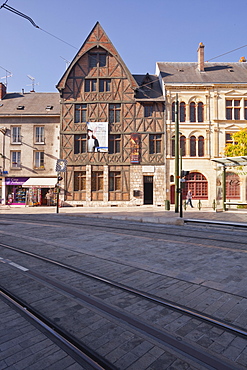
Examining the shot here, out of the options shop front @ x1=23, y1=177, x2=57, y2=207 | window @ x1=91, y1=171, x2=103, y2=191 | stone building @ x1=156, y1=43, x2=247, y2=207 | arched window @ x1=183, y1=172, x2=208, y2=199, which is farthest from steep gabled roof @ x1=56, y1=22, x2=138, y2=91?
arched window @ x1=183, y1=172, x2=208, y2=199

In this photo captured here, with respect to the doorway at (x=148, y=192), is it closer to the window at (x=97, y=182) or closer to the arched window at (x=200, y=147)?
the window at (x=97, y=182)

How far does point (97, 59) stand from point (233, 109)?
46.5 feet

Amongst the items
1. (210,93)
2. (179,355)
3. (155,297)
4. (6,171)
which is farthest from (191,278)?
(6,171)

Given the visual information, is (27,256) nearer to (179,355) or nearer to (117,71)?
(179,355)

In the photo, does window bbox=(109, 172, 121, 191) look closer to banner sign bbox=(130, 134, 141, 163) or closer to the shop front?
banner sign bbox=(130, 134, 141, 163)

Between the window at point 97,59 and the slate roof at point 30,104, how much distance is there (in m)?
5.70

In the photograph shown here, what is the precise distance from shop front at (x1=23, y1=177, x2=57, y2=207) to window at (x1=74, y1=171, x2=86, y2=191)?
7.13ft

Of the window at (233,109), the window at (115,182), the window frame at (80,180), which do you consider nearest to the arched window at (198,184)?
the window at (233,109)

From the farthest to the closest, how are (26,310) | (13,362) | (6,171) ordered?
(6,171) → (26,310) → (13,362)

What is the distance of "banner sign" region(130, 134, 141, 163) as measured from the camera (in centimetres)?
2416

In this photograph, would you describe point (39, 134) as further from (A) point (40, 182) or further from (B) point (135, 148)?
(B) point (135, 148)

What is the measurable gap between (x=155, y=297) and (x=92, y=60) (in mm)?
25966

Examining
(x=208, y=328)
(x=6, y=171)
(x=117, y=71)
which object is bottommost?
(x=208, y=328)

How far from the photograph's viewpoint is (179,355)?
2.35m
